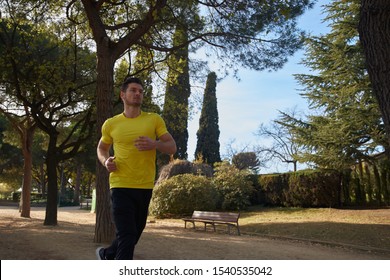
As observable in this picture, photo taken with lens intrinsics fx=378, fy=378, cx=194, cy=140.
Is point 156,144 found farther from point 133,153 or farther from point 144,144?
point 133,153

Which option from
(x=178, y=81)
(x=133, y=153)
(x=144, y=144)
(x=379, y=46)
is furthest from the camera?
(x=178, y=81)

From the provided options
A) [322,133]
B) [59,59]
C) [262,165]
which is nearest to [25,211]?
[59,59]

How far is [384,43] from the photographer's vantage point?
495 centimetres

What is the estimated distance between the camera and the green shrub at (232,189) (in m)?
19.2

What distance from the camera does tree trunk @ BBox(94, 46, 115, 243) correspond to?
7.66m

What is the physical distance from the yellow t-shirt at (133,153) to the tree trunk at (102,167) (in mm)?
4709

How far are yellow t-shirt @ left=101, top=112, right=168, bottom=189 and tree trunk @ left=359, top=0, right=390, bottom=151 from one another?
3187mm

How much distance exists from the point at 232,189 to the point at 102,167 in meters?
12.4

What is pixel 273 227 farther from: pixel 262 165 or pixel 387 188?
pixel 262 165

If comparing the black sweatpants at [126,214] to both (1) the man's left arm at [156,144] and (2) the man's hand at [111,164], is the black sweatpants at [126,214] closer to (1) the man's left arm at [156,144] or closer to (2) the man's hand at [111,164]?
(2) the man's hand at [111,164]

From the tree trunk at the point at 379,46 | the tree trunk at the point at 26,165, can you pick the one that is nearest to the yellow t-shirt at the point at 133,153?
the tree trunk at the point at 379,46

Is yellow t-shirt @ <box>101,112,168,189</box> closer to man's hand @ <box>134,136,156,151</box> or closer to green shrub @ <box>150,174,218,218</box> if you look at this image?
man's hand @ <box>134,136,156,151</box>

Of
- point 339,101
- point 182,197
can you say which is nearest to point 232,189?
point 182,197

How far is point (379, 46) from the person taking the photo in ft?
16.3
